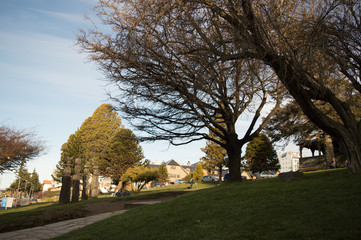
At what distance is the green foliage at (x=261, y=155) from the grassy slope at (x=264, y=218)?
3565 cm

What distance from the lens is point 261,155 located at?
4206cm

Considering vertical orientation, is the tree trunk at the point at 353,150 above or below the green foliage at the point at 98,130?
below

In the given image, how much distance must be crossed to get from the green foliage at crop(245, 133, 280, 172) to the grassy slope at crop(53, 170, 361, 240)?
35648mm

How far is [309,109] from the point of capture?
Result: 9250 mm

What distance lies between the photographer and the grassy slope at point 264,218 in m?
4.41

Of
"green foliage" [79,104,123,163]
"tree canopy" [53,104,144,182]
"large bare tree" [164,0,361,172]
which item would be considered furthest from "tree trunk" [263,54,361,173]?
"green foliage" [79,104,123,163]

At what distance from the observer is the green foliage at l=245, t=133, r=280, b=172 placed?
42.1 meters

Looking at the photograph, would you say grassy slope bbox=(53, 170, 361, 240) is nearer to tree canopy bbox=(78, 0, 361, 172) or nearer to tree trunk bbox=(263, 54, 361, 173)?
tree trunk bbox=(263, 54, 361, 173)

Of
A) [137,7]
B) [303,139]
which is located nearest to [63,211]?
[137,7]

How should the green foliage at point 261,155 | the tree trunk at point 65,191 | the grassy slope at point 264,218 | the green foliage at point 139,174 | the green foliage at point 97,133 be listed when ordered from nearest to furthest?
the grassy slope at point 264,218, the tree trunk at point 65,191, the green foliage at point 139,174, the green foliage at point 97,133, the green foliage at point 261,155

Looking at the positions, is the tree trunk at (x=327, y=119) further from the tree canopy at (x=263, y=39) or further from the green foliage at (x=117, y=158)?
the green foliage at (x=117, y=158)

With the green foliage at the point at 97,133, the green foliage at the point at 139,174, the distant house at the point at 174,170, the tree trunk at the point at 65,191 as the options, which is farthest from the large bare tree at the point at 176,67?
the distant house at the point at 174,170

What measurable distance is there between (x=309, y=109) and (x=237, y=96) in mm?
5897

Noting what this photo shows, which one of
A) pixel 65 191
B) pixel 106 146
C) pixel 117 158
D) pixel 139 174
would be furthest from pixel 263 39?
pixel 106 146
